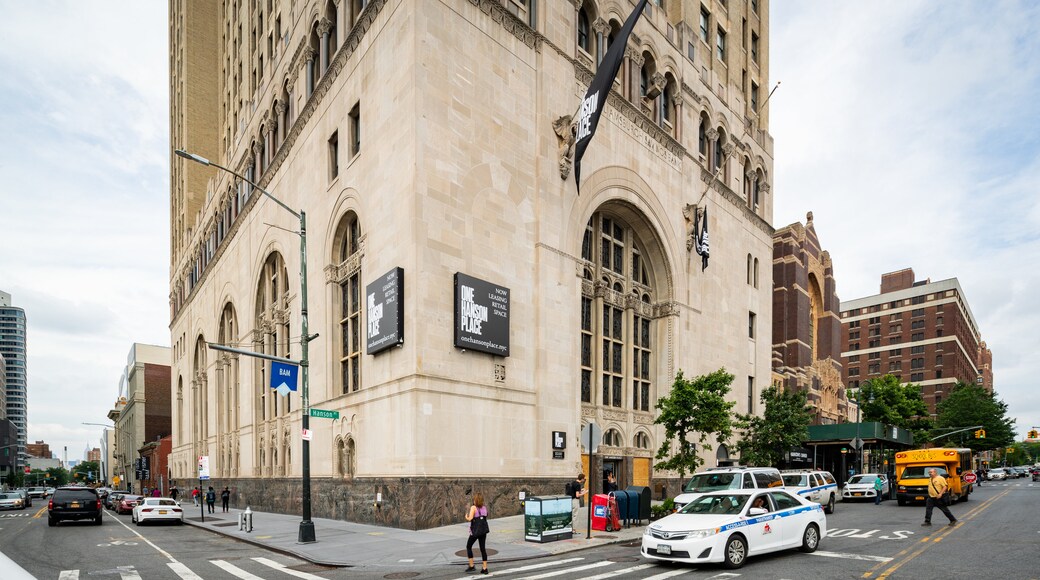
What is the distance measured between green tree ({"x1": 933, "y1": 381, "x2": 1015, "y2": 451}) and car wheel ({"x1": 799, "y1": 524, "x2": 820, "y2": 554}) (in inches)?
2802

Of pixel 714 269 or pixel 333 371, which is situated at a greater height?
pixel 714 269

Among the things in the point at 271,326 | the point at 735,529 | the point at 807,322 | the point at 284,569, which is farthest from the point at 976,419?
the point at 284,569

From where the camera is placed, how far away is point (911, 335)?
126938 millimetres

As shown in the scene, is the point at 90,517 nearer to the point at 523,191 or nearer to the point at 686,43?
the point at 523,191

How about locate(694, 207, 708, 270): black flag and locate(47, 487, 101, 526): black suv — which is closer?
locate(47, 487, 101, 526): black suv

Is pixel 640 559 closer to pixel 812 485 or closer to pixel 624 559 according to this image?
pixel 624 559

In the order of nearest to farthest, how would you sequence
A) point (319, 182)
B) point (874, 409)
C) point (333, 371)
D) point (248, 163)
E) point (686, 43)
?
point (333, 371) < point (319, 182) < point (686, 43) < point (248, 163) < point (874, 409)

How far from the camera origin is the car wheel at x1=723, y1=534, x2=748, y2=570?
13406 millimetres

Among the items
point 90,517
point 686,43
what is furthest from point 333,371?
point 686,43

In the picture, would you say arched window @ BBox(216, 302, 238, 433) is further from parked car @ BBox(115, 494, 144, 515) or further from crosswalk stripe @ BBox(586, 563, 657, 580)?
crosswalk stripe @ BBox(586, 563, 657, 580)

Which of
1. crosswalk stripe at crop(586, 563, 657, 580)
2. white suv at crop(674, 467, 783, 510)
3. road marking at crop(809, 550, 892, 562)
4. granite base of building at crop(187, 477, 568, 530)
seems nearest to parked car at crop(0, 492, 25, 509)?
granite base of building at crop(187, 477, 568, 530)

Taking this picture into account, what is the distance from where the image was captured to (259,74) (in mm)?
48500

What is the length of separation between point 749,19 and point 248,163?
37.7 m

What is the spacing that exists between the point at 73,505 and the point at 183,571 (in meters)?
17.2
